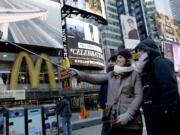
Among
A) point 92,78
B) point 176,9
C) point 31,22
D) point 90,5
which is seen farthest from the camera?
point 176,9

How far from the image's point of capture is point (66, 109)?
666 cm

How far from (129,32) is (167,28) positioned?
19.3 meters

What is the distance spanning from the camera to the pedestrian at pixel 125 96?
2107 mm

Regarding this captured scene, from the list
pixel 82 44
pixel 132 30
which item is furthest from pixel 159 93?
pixel 132 30

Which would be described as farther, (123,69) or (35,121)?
(35,121)

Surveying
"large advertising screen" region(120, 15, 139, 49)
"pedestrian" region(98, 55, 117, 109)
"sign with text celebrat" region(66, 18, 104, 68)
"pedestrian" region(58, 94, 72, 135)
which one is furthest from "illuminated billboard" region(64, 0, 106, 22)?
"pedestrian" region(98, 55, 117, 109)

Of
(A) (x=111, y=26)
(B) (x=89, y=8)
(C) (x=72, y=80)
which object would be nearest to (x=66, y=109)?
(C) (x=72, y=80)

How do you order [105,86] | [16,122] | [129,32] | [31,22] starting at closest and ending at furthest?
[105,86], [16,122], [31,22], [129,32]

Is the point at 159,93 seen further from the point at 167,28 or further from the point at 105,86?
the point at 167,28

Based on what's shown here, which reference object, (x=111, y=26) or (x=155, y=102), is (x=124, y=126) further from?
(x=111, y=26)

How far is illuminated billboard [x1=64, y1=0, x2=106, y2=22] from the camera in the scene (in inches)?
1264

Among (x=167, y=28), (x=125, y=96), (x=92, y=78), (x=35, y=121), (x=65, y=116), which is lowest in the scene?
(x=65, y=116)

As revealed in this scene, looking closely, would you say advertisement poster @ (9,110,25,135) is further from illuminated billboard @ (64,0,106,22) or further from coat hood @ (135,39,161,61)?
illuminated billboard @ (64,0,106,22)

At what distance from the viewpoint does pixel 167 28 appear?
177 ft
